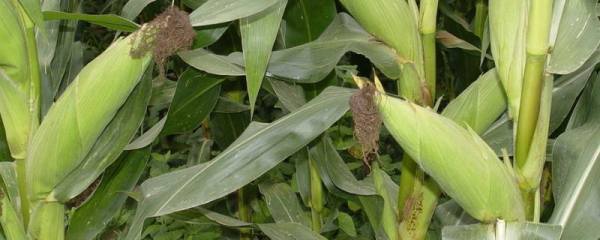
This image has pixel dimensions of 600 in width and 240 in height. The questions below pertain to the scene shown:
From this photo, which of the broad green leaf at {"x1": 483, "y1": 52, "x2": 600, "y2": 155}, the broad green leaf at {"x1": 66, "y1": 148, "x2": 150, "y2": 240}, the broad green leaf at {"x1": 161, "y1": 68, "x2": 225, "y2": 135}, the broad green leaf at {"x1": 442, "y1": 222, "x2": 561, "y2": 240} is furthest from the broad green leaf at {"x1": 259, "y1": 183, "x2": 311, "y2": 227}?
the broad green leaf at {"x1": 442, "y1": 222, "x2": 561, "y2": 240}

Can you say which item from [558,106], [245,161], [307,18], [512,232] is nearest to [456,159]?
[512,232]

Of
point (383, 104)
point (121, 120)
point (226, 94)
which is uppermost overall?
point (383, 104)

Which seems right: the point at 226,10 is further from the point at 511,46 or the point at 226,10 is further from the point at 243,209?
the point at 243,209

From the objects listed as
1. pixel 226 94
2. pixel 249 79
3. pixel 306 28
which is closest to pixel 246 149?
pixel 249 79

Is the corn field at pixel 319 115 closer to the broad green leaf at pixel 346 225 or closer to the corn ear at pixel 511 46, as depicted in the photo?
the corn ear at pixel 511 46

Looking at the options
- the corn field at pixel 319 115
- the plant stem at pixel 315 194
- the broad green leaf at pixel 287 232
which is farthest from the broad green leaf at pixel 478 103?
the plant stem at pixel 315 194

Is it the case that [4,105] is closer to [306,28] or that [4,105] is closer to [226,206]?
[306,28]

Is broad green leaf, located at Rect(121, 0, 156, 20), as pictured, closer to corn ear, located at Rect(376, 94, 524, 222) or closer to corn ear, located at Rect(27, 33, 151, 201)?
corn ear, located at Rect(27, 33, 151, 201)
